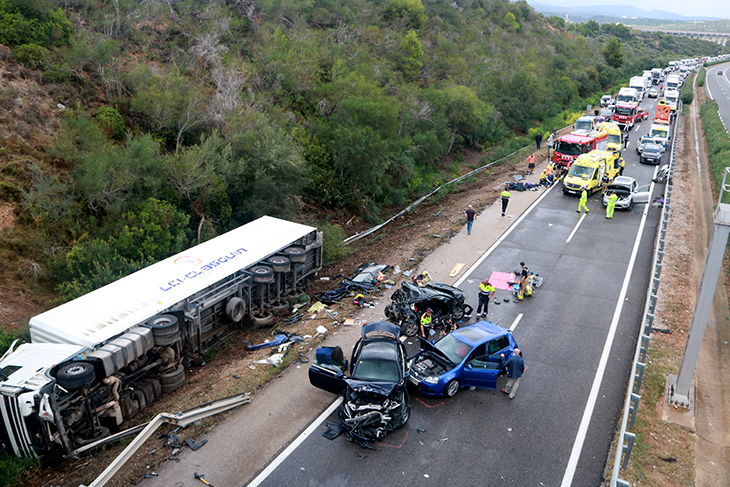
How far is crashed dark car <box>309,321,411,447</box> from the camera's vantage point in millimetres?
11078

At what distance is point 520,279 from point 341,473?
10.8 meters

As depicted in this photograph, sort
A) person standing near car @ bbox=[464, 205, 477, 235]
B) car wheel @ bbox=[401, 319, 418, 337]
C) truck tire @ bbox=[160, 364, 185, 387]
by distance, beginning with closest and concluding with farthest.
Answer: truck tire @ bbox=[160, 364, 185, 387], car wheel @ bbox=[401, 319, 418, 337], person standing near car @ bbox=[464, 205, 477, 235]

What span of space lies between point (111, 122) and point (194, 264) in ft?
30.9

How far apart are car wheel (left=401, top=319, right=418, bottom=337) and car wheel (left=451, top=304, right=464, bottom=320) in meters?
1.27

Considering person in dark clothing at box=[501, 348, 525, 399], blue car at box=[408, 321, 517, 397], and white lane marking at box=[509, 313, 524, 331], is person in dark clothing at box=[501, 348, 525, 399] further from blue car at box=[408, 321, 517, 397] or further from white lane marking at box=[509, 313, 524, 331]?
white lane marking at box=[509, 313, 524, 331]

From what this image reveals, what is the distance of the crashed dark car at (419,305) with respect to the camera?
50.4ft

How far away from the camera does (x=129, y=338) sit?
39.9 feet

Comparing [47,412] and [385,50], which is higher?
[385,50]

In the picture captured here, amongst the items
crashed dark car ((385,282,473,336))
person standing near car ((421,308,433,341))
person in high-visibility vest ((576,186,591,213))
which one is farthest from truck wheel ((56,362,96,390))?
person in high-visibility vest ((576,186,591,213))

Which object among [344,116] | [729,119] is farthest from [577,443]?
[729,119]

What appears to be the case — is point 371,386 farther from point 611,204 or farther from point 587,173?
point 587,173

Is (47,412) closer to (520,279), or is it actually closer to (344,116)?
(520,279)

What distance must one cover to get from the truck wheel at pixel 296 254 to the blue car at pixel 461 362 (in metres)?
6.44

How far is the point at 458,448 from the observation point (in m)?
11.0
